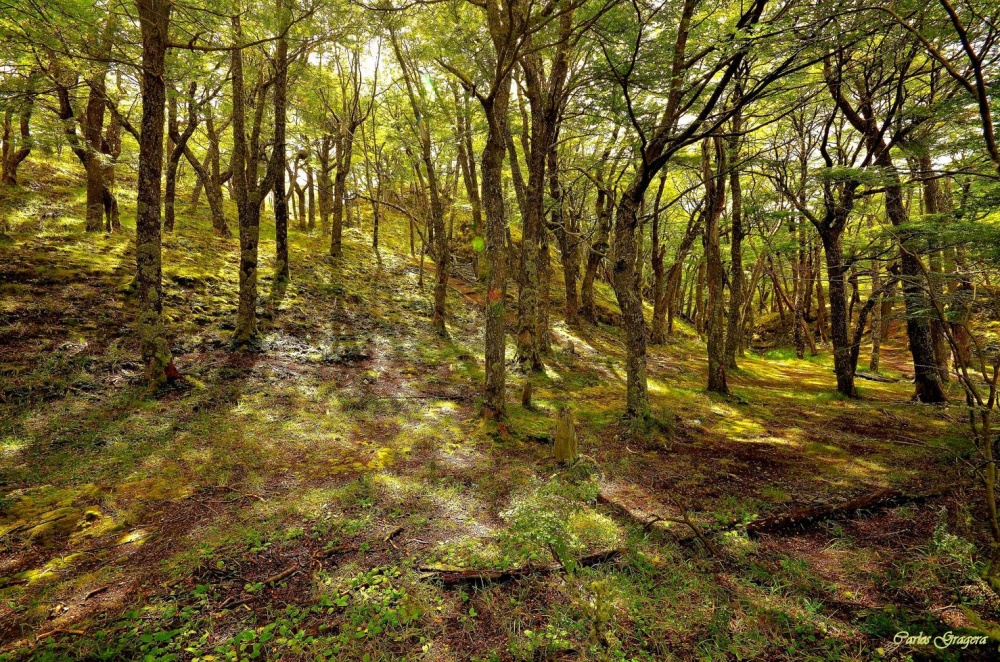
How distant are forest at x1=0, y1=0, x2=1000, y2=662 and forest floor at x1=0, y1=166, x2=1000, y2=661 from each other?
1.4 inches

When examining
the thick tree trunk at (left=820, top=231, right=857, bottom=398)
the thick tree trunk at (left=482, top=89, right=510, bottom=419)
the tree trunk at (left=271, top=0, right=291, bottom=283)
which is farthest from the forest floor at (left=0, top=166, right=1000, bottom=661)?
the tree trunk at (left=271, top=0, right=291, bottom=283)

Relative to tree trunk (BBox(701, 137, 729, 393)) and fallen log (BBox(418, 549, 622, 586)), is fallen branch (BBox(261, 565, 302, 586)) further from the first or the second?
tree trunk (BBox(701, 137, 729, 393))

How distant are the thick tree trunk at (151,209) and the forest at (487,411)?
0.06m

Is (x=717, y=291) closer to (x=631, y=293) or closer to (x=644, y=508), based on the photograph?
(x=631, y=293)

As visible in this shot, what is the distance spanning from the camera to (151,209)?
24.8 ft

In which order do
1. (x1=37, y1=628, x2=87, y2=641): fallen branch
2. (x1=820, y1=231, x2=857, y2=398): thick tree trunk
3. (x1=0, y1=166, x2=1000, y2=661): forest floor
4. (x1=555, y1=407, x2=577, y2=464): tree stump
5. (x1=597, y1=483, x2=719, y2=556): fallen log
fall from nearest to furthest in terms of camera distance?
1. (x1=37, y1=628, x2=87, y2=641): fallen branch
2. (x1=0, y1=166, x2=1000, y2=661): forest floor
3. (x1=597, y1=483, x2=719, y2=556): fallen log
4. (x1=555, y1=407, x2=577, y2=464): tree stump
5. (x1=820, y1=231, x2=857, y2=398): thick tree trunk

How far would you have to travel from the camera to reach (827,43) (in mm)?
5551

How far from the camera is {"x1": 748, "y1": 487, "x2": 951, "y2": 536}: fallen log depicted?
446 cm

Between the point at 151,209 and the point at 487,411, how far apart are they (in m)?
7.33

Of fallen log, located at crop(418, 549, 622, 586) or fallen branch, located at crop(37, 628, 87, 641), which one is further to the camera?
fallen log, located at crop(418, 549, 622, 586)

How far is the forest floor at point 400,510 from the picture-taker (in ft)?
9.97

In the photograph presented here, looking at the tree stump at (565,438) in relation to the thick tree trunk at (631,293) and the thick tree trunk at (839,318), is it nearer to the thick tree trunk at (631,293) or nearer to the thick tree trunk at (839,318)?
the thick tree trunk at (631,293)

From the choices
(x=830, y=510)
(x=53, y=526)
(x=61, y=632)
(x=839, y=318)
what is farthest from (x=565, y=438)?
(x=839, y=318)

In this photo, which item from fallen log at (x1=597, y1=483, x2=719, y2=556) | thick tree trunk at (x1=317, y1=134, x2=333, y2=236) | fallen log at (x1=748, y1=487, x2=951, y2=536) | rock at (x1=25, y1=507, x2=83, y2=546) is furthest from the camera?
thick tree trunk at (x1=317, y1=134, x2=333, y2=236)
